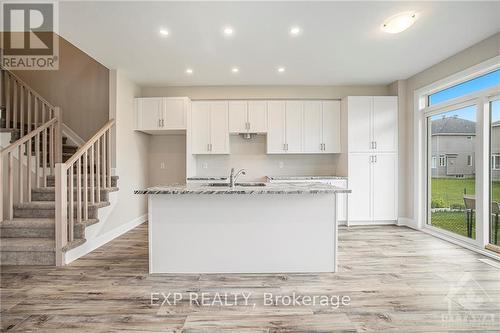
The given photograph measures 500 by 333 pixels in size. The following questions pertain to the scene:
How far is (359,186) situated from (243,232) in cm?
299

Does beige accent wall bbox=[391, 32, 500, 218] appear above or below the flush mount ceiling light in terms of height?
below

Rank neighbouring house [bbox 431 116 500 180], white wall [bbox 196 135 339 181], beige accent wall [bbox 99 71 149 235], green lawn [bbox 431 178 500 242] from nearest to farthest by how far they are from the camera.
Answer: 1. neighbouring house [bbox 431 116 500 180]
2. green lawn [bbox 431 178 500 242]
3. beige accent wall [bbox 99 71 149 235]
4. white wall [bbox 196 135 339 181]

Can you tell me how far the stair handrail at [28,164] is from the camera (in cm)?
330

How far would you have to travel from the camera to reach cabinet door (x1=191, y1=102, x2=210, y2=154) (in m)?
5.10

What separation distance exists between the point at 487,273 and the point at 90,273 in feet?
13.9

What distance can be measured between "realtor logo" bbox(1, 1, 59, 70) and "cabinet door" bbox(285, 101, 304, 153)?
3703 mm

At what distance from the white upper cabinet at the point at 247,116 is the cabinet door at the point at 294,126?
0.45 metres

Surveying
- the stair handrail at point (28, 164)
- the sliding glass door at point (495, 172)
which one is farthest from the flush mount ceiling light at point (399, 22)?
the stair handrail at point (28, 164)

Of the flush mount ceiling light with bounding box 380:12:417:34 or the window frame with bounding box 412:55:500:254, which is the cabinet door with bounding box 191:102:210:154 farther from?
the window frame with bounding box 412:55:500:254

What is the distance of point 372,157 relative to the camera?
4.92 metres

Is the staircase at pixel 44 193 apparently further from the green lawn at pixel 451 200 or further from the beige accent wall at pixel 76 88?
the green lawn at pixel 451 200

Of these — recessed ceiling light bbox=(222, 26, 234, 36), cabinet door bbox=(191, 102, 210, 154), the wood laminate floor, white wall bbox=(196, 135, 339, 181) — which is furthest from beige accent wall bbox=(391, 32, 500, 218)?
cabinet door bbox=(191, 102, 210, 154)

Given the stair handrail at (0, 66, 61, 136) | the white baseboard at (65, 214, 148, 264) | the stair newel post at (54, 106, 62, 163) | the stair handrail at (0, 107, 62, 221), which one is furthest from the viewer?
the stair newel post at (54, 106, 62, 163)

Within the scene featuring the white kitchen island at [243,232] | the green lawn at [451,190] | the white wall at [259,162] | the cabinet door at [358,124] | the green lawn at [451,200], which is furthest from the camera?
the white wall at [259,162]
